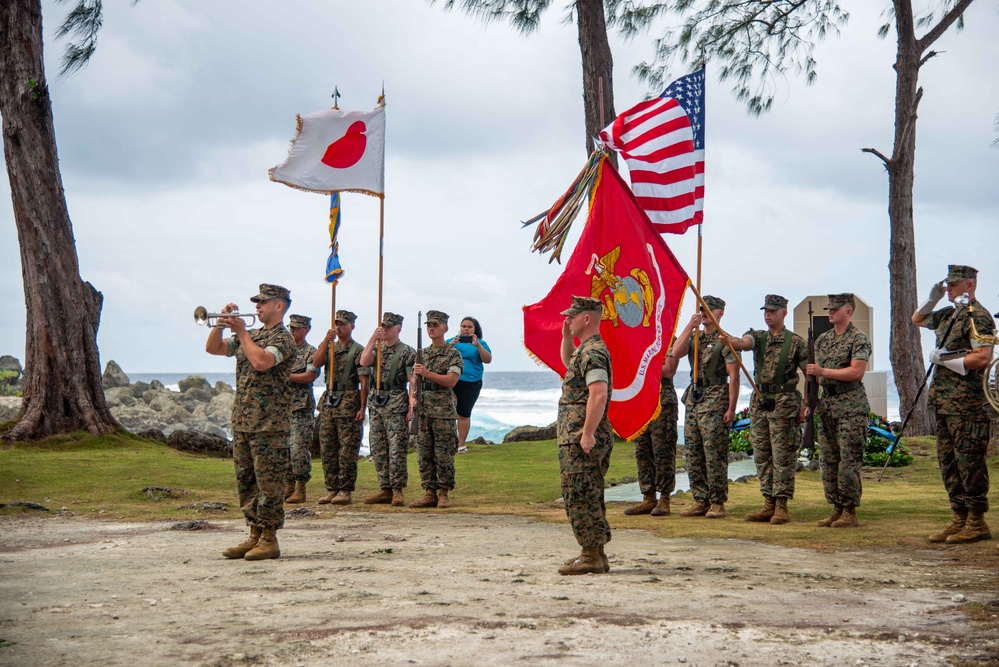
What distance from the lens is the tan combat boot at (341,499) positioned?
33.2 feet

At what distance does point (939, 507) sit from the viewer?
9.50m

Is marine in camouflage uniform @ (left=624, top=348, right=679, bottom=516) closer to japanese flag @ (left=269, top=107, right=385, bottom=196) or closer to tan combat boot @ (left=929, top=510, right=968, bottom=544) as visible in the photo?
tan combat boot @ (left=929, top=510, right=968, bottom=544)

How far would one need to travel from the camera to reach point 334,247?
10.4m

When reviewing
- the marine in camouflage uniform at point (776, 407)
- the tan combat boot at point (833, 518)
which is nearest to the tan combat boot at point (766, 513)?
the marine in camouflage uniform at point (776, 407)

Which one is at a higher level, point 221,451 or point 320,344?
point 320,344

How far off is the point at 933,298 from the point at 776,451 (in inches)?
75.2

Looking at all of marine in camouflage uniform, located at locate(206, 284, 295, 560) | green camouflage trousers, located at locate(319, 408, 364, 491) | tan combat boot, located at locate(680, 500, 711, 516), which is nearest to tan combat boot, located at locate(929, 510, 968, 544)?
tan combat boot, located at locate(680, 500, 711, 516)

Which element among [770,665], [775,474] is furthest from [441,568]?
[775,474]

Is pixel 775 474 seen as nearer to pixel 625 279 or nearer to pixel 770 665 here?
pixel 625 279

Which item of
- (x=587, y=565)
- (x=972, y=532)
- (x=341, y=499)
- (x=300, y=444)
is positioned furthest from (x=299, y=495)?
(x=972, y=532)

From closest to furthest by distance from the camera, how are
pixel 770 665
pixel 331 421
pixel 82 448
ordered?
pixel 770 665 < pixel 331 421 < pixel 82 448

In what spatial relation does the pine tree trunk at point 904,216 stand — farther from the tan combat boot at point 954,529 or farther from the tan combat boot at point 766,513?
the tan combat boot at point 954,529

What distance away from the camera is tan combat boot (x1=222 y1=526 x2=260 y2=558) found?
21.9 ft

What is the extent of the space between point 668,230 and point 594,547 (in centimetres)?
368
